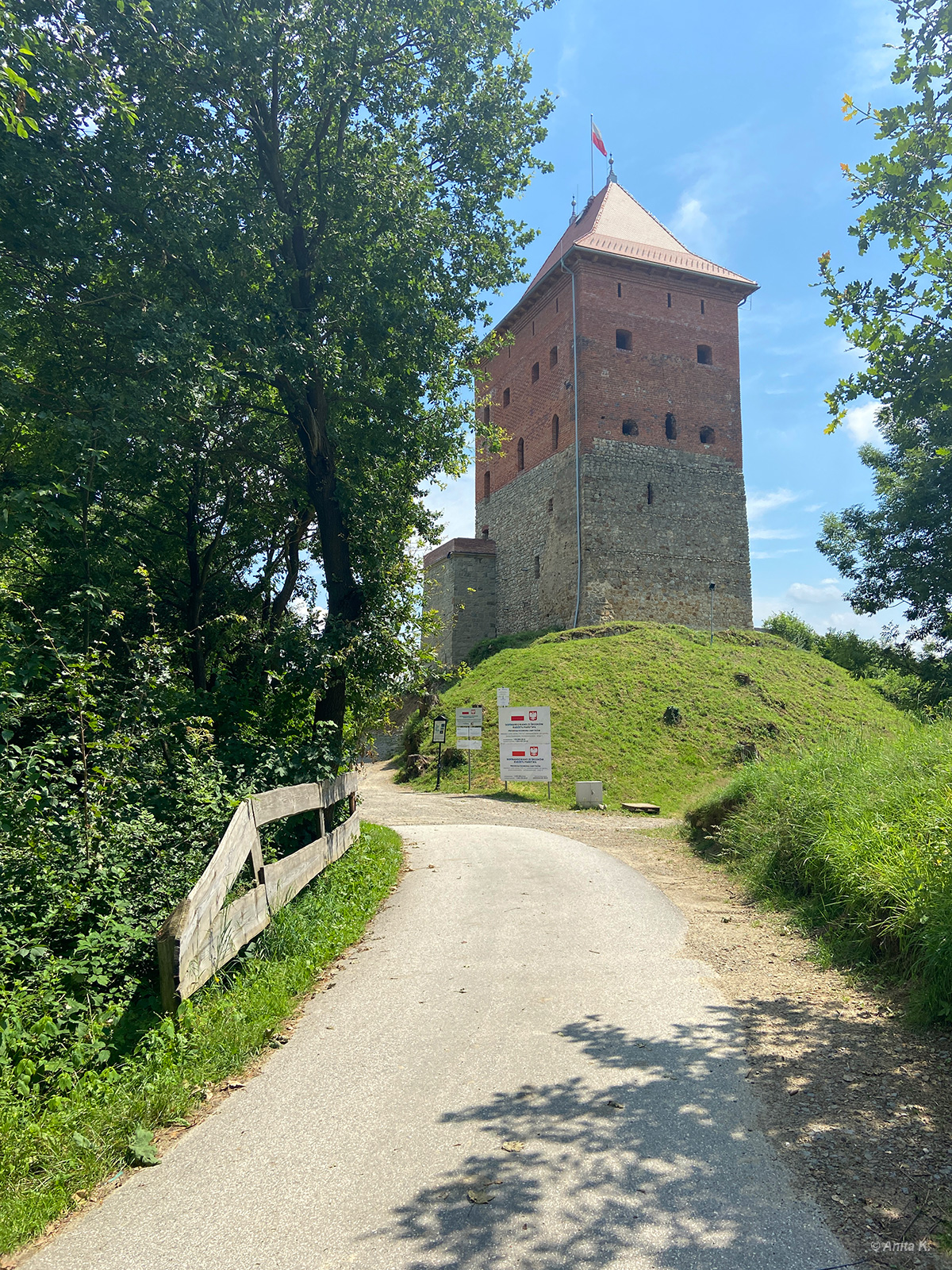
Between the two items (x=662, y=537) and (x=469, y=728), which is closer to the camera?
(x=469, y=728)

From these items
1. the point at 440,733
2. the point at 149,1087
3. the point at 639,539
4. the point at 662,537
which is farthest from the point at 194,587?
the point at 662,537

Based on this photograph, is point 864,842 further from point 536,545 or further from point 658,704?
point 536,545

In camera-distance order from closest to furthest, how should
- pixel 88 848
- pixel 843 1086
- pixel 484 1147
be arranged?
1. pixel 484 1147
2. pixel 843 1086
3. pixel 88 848

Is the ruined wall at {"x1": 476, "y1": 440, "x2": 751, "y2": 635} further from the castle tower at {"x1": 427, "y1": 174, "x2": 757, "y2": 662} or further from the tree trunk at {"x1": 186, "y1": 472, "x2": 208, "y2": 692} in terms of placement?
the tree trunk at {"x1": 186, "y1": 472, "x2": 208, "y2": 692}

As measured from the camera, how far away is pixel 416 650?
10.2 m

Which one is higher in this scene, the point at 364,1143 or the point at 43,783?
the point at 43,783

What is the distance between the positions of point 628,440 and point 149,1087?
32692mm

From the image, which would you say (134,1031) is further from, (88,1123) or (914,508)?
(914,508)

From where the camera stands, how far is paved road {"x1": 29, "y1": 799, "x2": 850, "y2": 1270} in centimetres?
242

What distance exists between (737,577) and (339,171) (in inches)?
1113

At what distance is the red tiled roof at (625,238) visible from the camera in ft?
112

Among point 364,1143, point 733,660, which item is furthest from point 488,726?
point 364,1143

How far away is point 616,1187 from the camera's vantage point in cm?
271

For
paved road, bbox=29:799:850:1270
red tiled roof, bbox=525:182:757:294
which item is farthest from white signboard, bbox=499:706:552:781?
red tiled roof, bbox=525:182:757:294
